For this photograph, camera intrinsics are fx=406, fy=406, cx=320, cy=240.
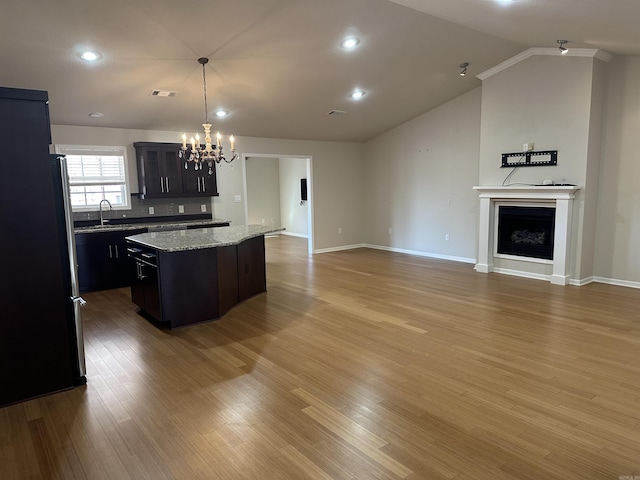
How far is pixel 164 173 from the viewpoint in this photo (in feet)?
21.9

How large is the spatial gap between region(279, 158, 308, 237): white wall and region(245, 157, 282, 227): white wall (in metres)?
0.18

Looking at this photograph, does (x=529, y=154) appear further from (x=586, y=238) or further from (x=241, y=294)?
(x=241, y=294)

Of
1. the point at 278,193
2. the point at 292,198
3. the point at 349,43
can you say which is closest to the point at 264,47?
the point at 349,43

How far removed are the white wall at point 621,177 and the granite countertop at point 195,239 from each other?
4.70 metres

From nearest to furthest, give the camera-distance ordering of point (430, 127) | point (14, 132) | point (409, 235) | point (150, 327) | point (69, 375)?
point (14, 132) < point (69, 375) < point (150, 327) < point (430, 127) < point (409, 235)

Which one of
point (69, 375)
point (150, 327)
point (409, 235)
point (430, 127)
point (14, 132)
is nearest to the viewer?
point (14, 132)

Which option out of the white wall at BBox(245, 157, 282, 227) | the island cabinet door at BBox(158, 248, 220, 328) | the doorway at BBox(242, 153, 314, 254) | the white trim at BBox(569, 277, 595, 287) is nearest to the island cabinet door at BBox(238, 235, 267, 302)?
the island cabinet door at BBox(158, 248, 220, 328)

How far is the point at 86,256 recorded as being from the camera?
5824 millimetres

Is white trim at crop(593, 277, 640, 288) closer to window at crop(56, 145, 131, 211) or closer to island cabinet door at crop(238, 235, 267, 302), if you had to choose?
island cabinet door at crop(238, 235, 267, 302)

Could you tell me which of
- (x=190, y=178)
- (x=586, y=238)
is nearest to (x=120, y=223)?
(x=190, y=178)

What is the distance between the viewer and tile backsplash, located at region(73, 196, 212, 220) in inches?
253

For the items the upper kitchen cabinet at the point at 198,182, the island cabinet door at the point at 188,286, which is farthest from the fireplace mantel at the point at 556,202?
the upper kitchen cabinet at the point at 198,182

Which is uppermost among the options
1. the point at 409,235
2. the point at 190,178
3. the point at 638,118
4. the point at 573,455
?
the point at 638,118

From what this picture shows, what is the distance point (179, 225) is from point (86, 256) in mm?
1400
